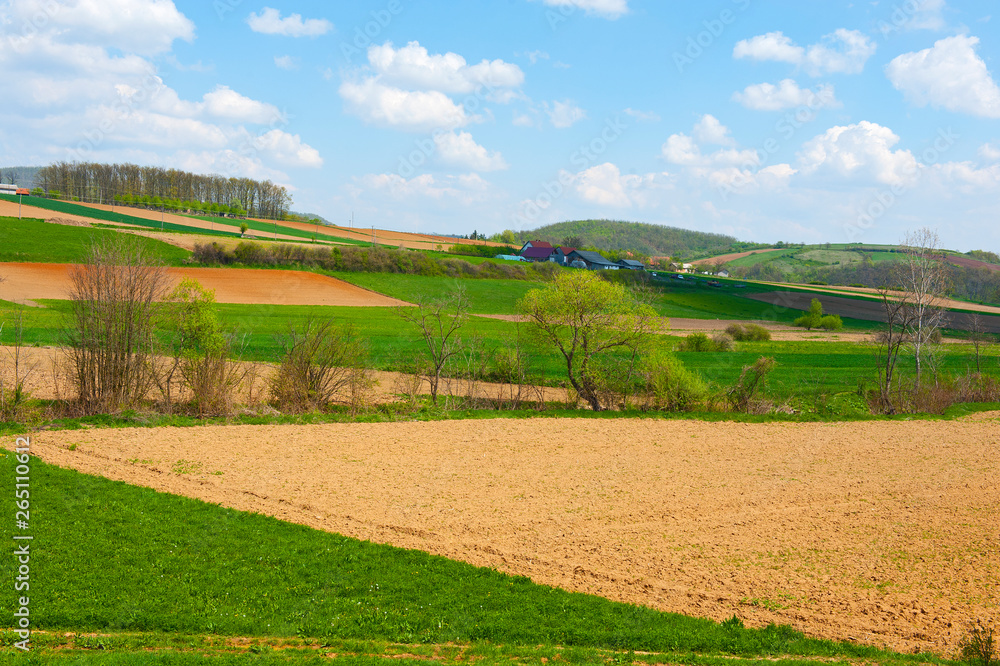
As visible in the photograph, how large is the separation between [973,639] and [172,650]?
1205cm

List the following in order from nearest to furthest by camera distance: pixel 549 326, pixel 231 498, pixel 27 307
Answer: pixel 231 498
pixel 549 326
pixel 27 307

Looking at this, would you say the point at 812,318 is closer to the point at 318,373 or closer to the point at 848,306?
the point at 848,306

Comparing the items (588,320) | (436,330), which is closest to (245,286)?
(436,330)

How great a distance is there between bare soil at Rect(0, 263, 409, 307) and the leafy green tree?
33099mm

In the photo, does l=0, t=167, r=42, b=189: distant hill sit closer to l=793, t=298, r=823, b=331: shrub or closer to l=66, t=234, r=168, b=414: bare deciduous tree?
l=66, t=234, r=168, b=414: bare deciduous tree

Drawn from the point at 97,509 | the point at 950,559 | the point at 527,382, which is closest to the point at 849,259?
the point at 527,382

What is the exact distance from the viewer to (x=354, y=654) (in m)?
8.81

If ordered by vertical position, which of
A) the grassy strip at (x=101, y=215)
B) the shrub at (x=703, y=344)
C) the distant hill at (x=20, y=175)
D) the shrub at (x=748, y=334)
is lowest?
the shrub at (x=703, y=344)

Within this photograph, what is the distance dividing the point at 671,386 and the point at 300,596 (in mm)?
21421

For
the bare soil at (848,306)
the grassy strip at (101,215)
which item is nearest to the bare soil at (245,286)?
the grassy strip at (101,215)

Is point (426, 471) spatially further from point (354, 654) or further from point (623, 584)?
point (354, 654)

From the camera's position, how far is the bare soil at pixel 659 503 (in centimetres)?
1161

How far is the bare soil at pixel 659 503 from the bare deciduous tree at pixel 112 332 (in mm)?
3091

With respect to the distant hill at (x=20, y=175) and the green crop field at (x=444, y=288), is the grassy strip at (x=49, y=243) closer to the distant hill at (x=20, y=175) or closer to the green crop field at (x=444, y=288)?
the green crop field at (x=444, y=288)
